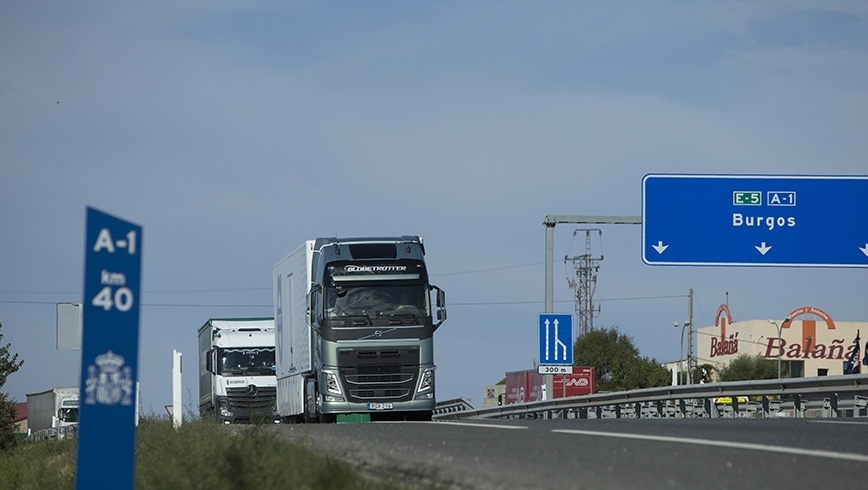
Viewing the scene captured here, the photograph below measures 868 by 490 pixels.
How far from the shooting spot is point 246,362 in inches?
1560

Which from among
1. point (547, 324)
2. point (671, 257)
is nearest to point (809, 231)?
point (671, 257)

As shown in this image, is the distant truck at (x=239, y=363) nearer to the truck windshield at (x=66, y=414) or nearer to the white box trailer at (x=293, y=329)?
the white box trailer at (x=293, y=329)

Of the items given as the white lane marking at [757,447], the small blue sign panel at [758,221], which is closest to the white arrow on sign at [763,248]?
the small blue sign panel at [758,221]

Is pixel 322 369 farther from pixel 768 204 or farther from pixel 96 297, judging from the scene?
pixel 96 297

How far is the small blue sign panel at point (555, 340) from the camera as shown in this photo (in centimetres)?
3169

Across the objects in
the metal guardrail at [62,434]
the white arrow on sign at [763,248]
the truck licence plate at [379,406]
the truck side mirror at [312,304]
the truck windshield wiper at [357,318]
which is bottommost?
the metal guardrail at [62,434]

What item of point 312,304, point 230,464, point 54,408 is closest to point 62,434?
point 312,304

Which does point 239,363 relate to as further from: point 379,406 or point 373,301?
point 373,301

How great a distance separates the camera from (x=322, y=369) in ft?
83.0

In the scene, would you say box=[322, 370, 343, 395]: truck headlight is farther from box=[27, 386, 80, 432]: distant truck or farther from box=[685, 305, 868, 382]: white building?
box=[685, 305, 868, 382]: white building

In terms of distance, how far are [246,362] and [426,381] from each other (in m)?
15.2

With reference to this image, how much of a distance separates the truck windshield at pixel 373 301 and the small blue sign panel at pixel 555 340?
7.09m

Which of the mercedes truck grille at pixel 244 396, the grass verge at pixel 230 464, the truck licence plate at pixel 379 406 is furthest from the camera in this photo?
the mercedes truck grille at pixel 244 396

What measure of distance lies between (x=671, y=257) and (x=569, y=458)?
18530mm
